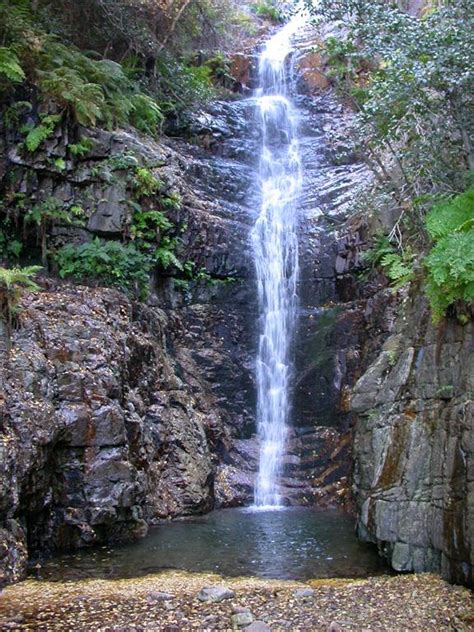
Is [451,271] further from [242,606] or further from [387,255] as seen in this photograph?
[242,606]

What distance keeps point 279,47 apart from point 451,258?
20.0 m

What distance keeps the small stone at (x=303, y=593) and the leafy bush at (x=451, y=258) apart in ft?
11.6

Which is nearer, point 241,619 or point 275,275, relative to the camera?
point 241,619

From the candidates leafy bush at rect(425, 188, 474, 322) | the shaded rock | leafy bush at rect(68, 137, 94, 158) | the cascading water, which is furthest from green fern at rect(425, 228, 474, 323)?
leafy bush at rect(68, 137, 94, 158)

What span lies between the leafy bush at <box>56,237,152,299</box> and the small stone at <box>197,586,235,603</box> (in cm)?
743

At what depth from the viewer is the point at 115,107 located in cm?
1452

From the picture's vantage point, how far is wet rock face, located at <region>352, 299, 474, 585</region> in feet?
21.3

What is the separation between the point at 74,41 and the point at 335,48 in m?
7.81

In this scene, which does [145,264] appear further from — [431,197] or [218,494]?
[431,197]

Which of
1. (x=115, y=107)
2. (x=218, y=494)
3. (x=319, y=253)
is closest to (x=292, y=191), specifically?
(x=319, y=253)

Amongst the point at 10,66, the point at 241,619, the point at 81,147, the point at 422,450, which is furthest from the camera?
the point at 81,147

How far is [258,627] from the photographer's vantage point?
541 centimetres

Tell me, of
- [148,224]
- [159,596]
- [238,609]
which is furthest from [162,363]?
[238,609]

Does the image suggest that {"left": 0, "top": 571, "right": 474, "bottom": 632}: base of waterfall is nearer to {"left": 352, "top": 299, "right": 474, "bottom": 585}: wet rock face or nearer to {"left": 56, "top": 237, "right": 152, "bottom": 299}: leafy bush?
{"left": 352, "top": 299, "right": 474, "bottom": 585}: wet rock face
